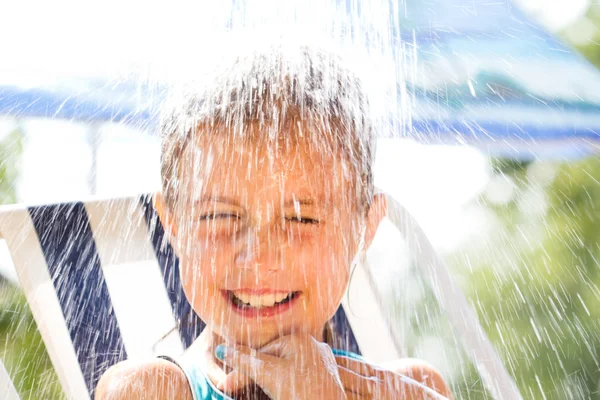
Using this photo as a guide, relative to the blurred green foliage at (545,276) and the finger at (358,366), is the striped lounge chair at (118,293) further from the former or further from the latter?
the blurred green foliage at (545,276)

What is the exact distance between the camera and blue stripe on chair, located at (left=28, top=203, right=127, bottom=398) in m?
1.81

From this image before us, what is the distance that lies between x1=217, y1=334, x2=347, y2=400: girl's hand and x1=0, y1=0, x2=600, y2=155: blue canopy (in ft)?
4.86

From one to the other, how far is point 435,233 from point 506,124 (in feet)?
14.9

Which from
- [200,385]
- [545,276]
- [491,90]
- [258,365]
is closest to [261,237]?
[258,365]

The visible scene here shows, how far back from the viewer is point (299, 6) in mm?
2408

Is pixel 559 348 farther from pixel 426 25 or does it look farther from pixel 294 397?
pixel 294 397

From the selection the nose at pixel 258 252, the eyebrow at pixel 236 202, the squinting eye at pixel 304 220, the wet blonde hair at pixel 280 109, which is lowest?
the nose at pixel 258 252

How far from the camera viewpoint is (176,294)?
204 cm

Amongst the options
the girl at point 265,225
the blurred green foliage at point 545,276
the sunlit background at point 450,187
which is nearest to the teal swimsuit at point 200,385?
the girl at point 265,225

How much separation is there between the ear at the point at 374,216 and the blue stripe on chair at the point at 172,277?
2.23 feet

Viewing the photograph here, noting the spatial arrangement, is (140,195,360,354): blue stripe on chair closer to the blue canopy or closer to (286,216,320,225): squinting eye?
the blue canopy

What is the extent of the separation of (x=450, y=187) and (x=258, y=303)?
661 cm

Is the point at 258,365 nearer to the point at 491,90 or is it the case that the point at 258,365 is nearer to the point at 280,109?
the point at 280,109

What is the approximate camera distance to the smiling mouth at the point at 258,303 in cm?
130
